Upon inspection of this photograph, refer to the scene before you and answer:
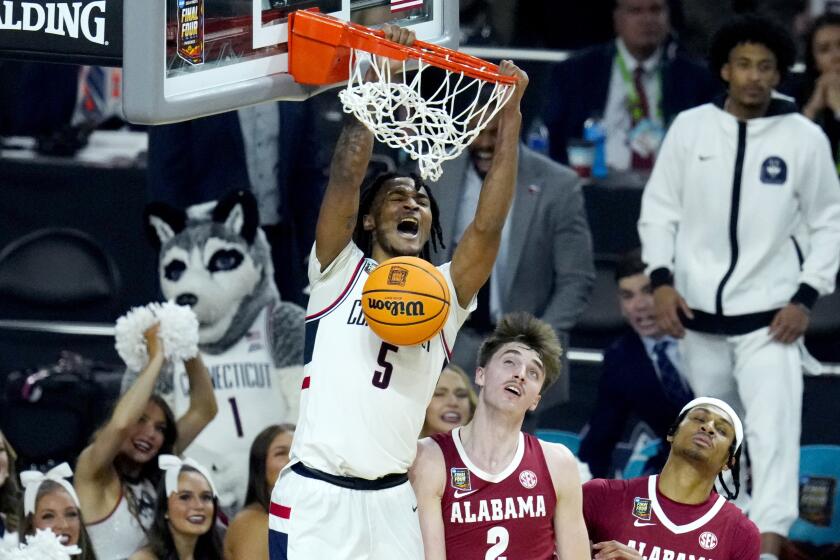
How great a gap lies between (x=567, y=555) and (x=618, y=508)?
417 mm

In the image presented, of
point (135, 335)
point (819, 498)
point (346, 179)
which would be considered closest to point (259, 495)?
point (135, 335)

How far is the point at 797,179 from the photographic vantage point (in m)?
8.14

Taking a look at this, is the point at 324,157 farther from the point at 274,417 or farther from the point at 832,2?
the point at 832,2

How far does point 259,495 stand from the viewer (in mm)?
7496

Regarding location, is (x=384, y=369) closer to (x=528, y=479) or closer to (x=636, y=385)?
(x=528, y=479)

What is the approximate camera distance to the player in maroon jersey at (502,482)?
613 centimetres

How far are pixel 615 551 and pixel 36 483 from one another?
98.4 inches

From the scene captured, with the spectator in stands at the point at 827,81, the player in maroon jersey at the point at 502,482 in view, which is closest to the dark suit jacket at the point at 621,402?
the spectator in stands at the point at 827,81

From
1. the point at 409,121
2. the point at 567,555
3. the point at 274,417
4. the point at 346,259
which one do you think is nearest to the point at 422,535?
the point at 567,555

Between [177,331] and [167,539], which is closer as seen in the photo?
[167,539]

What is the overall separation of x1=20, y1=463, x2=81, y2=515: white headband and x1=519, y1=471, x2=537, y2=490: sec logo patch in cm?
203

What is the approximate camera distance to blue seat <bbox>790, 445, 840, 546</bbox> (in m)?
Result: 8.47

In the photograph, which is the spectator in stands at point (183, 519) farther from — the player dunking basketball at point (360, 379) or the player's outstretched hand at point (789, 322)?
the player's outstretched hand at point (789, 322)

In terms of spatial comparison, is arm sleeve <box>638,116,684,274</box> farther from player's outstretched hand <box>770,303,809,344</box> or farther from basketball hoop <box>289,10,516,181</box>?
basketball hoop <box>289,10,516,181</box>
